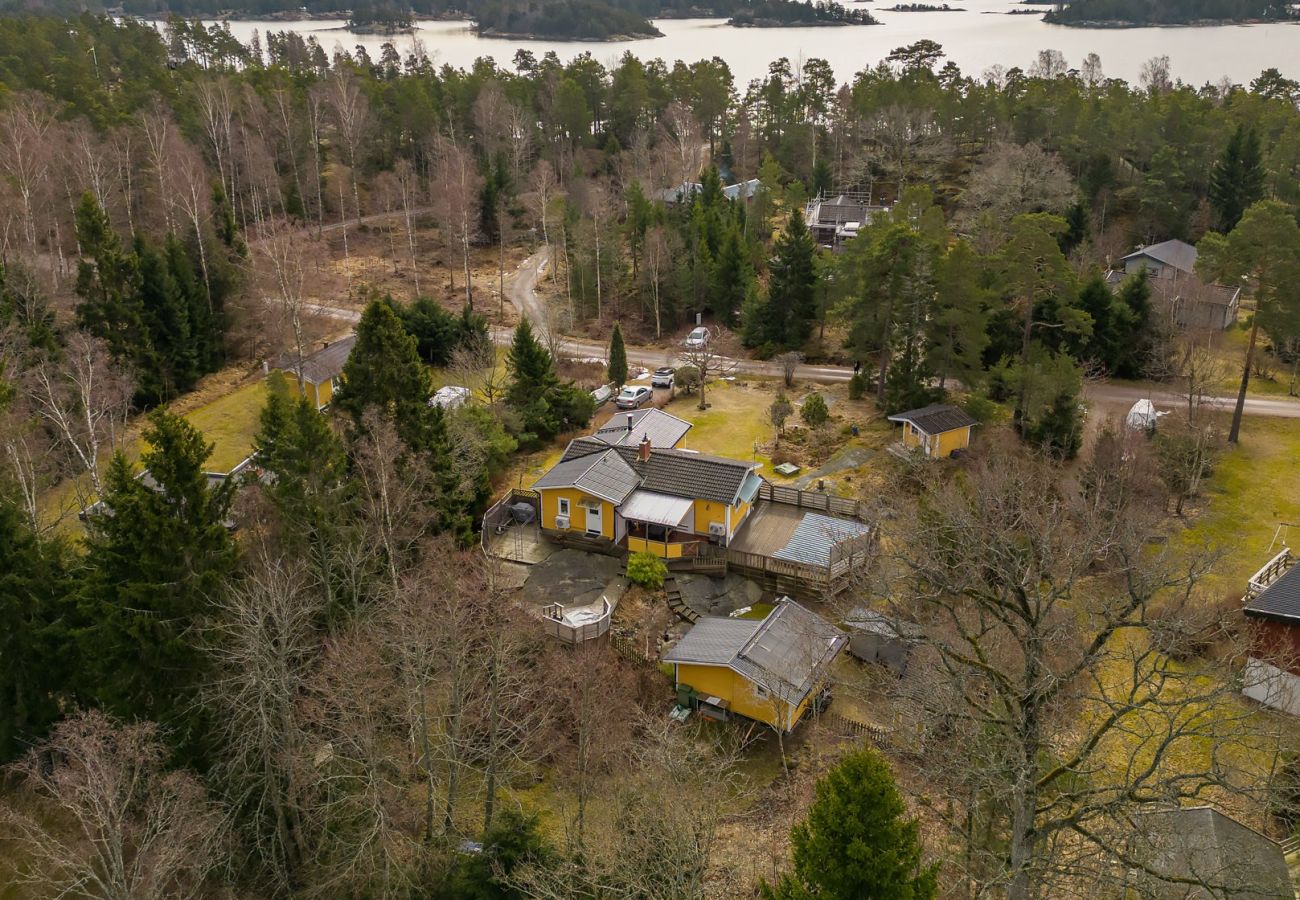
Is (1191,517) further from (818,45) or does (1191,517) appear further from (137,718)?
(818,45)

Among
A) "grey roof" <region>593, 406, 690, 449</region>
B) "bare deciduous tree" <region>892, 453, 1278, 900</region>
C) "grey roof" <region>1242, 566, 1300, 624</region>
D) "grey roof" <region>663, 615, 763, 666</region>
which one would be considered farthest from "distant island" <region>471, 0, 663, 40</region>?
"grey roof" <region>1242, 566, 1300, 624</region>

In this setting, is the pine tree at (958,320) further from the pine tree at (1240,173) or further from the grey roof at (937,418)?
the pine tree at (1240,173)

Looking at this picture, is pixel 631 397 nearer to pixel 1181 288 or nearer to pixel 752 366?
pixel 752 366

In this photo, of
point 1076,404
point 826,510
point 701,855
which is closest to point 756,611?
point 826,510

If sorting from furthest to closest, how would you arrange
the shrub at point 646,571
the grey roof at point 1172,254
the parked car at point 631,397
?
the grey roof at point 1172,254
the parked car at point 631,397
the shrub at point 646,571

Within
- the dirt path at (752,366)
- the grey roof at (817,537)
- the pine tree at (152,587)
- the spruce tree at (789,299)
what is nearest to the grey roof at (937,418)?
the grey roof at (817,537)

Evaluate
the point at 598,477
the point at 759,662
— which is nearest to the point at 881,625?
the point at 759,662
